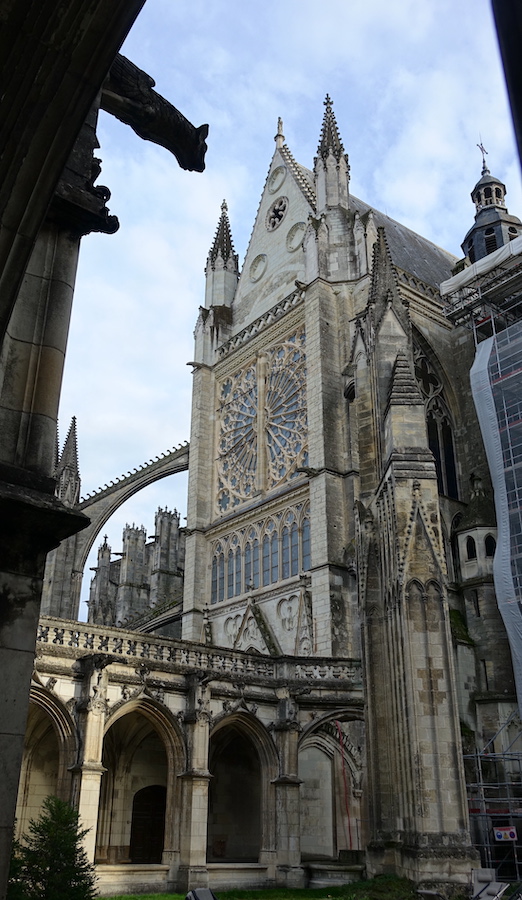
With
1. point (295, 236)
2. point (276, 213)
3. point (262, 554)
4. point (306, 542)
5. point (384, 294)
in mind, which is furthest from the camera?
point (276, 213)

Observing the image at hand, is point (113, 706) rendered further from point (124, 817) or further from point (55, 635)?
point (124, 817)

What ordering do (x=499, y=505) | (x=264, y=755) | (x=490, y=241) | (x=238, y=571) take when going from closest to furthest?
1. (x=264, y=755)
2. (x=499, y=505)
3. (x=238, y=571)
4. (x=490, y=241)

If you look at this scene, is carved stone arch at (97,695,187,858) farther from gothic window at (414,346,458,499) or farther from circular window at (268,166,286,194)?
circular window at (268,166,286,194)

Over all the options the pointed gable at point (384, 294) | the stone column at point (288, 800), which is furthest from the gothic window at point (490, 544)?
the pointed gable at point (384, 294)

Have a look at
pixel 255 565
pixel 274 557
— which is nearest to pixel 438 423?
pixel 274 557

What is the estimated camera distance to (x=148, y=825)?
20188mm

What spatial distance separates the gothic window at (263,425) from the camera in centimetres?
2859

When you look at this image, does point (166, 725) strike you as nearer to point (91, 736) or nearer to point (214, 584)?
point (91, 736)

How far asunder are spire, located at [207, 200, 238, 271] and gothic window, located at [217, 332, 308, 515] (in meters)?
6.66

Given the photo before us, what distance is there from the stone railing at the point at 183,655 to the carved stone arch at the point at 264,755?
39.5 inches

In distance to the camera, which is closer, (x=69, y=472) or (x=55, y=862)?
(x=55, y=862)

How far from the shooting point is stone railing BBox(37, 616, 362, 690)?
16844 millimetres

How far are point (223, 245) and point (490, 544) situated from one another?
18999mm

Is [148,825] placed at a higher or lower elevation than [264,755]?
lower
